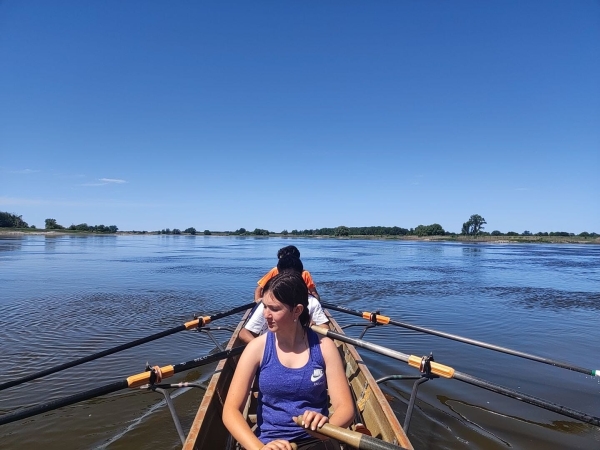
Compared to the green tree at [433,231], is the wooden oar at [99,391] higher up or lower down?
lower down

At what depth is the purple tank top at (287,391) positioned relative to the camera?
2676 millimetres

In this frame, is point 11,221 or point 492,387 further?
point 11,221

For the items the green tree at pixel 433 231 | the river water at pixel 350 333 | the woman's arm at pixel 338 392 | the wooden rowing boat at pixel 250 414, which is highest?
the green tree at pixel 433 231

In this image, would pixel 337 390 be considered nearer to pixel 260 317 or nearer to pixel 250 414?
pixel 250 414

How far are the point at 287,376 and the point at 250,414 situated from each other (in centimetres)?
223

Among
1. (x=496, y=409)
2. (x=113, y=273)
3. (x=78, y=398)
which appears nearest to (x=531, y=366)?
(x=496, y=409)

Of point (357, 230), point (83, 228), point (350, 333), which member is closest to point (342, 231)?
point (357, 230)

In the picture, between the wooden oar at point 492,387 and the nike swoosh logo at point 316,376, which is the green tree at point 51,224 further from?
the nike swoosh logo at point 316,376

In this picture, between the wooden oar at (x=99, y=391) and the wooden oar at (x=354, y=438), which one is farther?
the wooden oar at (x=99, y=391)

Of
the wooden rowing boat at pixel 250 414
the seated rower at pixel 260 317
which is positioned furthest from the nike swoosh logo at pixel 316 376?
the seated rower at pixel 260 317

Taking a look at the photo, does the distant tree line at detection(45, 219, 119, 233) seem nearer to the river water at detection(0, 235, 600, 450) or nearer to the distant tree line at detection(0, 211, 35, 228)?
the distant tree line at detection(0, 211, 35, 228)

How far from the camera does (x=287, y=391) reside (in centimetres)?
268

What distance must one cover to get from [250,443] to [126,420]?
3.60 metres

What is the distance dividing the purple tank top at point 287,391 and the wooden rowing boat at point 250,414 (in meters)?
0.73
